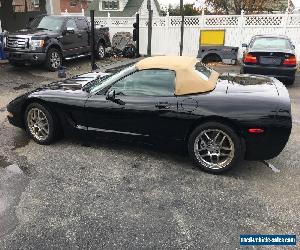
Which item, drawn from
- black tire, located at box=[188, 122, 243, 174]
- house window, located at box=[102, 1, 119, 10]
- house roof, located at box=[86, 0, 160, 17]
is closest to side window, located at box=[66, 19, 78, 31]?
black tire, located at box=[188, 122, 243, 174]

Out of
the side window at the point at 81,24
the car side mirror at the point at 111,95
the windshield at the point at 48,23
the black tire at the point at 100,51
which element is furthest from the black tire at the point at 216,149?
the black tire at the point at 100,51

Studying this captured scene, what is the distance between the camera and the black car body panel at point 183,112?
3961 mm

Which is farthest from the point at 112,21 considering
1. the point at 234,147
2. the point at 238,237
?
the point at 238,237

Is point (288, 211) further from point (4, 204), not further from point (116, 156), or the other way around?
point (4, 204)

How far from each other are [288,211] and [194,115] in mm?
1568

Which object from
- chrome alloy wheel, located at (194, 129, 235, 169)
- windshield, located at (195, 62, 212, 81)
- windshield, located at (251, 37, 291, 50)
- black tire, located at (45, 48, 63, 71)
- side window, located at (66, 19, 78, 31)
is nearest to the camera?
chrome alloy wheel, located at (194, 129, 235, 169)

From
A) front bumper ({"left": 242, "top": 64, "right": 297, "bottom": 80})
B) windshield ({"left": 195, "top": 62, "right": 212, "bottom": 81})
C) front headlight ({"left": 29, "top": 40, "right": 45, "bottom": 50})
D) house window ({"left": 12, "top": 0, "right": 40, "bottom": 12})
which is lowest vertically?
front bumper ({"left": 242, "top": 64, "right": 297, "bottom": 80})

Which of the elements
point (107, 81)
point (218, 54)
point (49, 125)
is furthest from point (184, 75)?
point (218, 54)

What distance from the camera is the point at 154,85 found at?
14.8ft

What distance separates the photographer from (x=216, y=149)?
13.9 feet

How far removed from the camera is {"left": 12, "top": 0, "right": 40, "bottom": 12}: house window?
19.4m

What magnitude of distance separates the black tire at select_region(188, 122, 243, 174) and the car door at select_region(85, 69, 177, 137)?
0.33m

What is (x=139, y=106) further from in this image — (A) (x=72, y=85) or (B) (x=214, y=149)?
(A) (x=72, y=85)

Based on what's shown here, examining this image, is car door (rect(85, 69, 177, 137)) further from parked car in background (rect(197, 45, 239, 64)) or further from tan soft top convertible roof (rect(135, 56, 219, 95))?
parked car in background (rect(197, 45, 239, 64))
